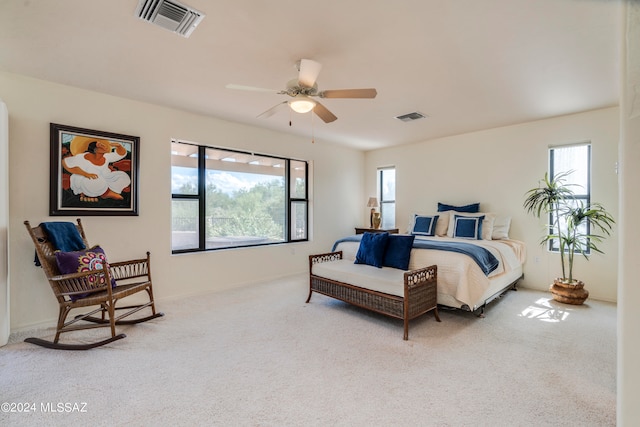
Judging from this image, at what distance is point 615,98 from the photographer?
133 inches

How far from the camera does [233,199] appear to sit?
4488 mm

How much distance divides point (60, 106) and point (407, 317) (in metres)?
4.08

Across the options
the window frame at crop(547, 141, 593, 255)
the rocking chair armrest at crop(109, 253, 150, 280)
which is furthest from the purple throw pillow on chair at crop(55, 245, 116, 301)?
the window frame at crop(547, 141, 593, 255)

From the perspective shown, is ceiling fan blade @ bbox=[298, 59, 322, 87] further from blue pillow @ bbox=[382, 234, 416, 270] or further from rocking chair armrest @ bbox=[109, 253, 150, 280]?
rocking chair armrest @ bbox=[109, 253, 150, 280]

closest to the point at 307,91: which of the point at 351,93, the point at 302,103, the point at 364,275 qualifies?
the point at 302,103

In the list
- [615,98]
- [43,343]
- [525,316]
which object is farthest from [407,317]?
[615,98]

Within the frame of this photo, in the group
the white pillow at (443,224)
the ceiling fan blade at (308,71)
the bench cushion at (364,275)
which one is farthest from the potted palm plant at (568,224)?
the ceiling fan blade at (308,71)

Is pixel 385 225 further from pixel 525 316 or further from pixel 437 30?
pixel 437 30

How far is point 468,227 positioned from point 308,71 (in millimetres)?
3348

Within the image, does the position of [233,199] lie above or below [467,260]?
above

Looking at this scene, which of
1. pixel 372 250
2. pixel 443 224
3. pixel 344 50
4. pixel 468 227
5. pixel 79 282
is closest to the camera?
pixel 344 50

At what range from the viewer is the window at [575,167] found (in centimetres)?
396

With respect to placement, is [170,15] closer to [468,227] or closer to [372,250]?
[372,250]

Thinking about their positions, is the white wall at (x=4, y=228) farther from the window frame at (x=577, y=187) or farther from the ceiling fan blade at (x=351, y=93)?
the window frame at (x=577, y=187)
